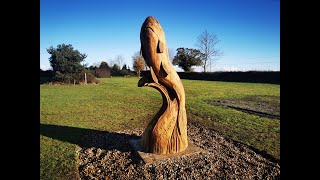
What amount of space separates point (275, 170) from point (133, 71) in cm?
5116

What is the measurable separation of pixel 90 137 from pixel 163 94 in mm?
3360

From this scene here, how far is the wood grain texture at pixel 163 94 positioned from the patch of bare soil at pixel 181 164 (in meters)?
0.41

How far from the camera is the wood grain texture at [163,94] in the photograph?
4875mm

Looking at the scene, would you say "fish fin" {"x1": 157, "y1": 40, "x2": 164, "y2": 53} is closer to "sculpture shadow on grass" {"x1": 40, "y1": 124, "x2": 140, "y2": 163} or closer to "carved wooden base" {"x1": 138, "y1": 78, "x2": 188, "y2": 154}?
"carved wooden base" {"x1": 138, "y1": 78, "x2": 188, "y2": 154}

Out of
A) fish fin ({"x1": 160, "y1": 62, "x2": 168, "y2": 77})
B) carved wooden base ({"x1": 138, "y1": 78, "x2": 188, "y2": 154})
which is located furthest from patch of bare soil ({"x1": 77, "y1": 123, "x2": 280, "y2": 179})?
fish fin ({"x1": 160, "y1": 62, "x2": 168, "y2": 77})

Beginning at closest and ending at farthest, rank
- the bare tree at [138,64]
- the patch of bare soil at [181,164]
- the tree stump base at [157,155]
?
the patch of bare soil at [181,164] → the tree stump base at [157,155] → the bare tree at [138,64]

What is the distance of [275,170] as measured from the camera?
475 centimetres

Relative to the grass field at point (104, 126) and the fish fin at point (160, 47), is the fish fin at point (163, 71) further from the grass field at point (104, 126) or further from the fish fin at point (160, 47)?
the grass field at point (104, 126)

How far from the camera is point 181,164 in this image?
4.82 m

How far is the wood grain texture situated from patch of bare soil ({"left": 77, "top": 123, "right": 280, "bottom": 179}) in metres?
0.41

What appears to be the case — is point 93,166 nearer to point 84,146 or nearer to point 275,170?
point 84,146

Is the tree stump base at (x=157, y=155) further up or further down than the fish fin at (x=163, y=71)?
further down

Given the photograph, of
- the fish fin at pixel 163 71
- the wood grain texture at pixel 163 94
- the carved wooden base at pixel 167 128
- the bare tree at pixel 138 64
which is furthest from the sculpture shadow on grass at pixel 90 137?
the bare tree at pixel 138 64
